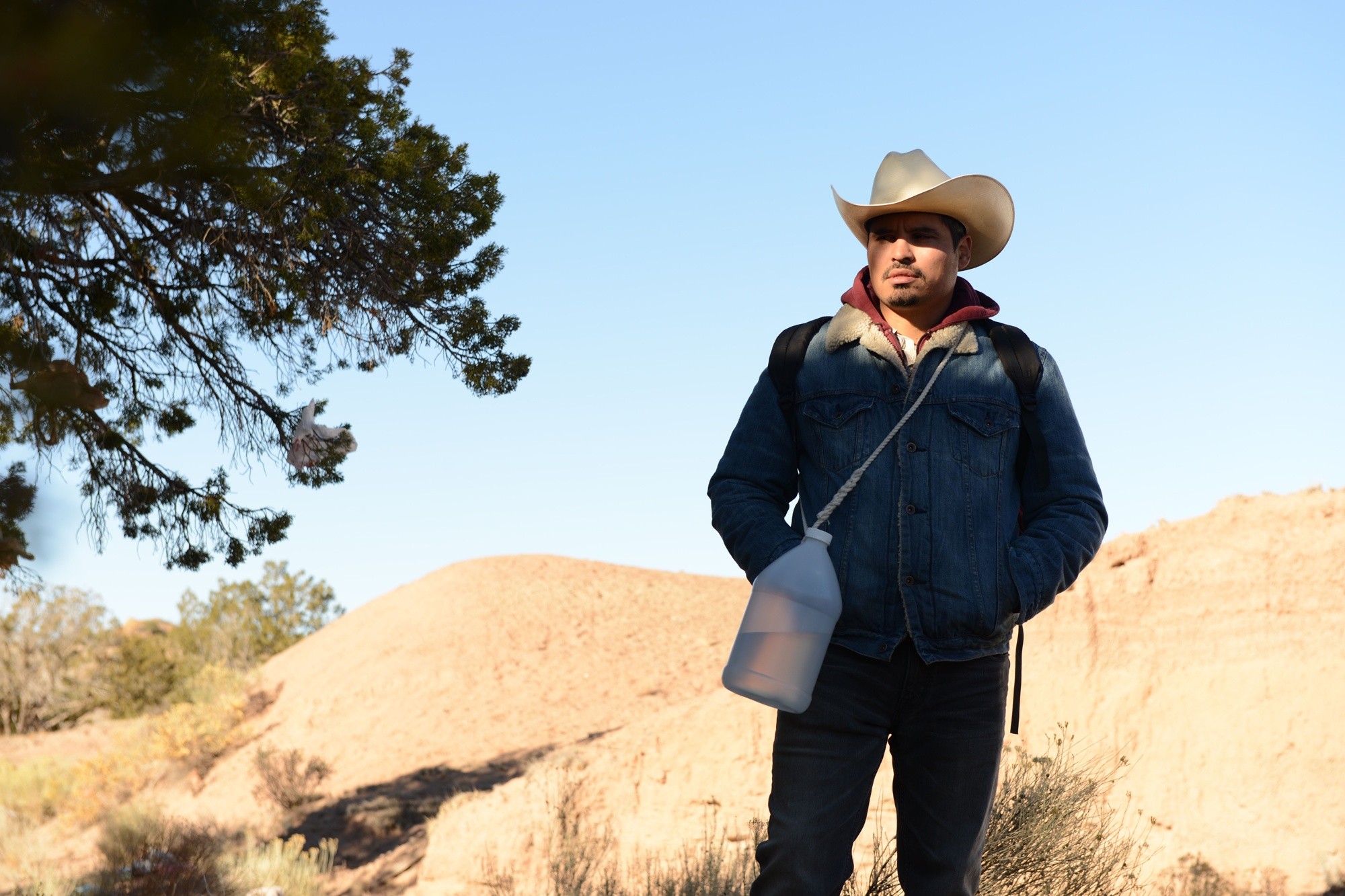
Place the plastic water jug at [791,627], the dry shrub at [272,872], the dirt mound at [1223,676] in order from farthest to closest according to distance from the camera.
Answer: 1. the dry shrub at [272,872]
2. the dirt mound at [1223,676]
3. the plastic water jug at [791,627]

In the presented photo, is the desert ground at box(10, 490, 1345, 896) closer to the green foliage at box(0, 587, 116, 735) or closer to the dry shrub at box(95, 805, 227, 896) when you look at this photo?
the dry shrub at box(95, 805, 227, 896)

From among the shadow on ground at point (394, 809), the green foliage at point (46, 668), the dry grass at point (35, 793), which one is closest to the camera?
the shadow on ground at point (394, 809)

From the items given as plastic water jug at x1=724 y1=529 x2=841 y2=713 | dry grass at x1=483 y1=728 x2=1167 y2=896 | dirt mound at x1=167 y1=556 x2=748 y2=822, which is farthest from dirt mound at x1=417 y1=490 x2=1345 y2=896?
plastic water jug at x1=724 y1=529 x2=841 y2=713

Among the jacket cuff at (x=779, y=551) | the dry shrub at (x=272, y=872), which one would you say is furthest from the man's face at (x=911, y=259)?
the dry shrub at (x=272, y=872)

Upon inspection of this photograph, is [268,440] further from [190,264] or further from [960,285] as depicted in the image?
[960,285]

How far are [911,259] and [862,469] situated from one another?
60 centimetres

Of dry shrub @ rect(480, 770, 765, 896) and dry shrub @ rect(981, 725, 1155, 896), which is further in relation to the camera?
dry shrub @ rect(480, 770, 765, 896)

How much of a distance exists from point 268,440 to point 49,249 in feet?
5.79

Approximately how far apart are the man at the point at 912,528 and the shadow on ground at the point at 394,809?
10.1 meters

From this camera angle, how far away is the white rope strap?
3.05m

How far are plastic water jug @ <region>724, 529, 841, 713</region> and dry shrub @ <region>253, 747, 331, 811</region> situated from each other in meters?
14.3

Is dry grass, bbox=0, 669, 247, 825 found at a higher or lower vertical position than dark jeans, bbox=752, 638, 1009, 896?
lower

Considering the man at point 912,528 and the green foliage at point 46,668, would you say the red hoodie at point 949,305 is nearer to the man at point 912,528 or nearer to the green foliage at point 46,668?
the man at point 912,528

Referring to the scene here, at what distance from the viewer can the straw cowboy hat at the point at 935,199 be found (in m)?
3.25
